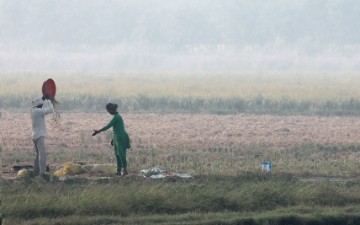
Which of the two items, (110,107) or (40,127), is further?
(110,107)

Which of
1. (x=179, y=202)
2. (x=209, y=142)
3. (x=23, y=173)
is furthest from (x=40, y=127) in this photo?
(x=209, y=142)

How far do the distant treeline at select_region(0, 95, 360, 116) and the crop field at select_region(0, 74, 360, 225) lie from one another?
5 cm

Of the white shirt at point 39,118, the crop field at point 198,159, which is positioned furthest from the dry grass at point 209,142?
the white shirt at point 39,118

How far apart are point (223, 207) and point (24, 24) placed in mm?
82900

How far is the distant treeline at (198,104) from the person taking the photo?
106 feet

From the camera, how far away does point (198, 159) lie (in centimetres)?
1862

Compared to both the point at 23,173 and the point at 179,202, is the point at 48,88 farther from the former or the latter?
the point at 179,202

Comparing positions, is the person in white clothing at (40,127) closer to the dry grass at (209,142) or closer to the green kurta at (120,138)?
the dry grass at (209,142)

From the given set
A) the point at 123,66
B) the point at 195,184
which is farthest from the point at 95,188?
the point at 123,66

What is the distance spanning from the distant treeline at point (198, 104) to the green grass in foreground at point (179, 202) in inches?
701

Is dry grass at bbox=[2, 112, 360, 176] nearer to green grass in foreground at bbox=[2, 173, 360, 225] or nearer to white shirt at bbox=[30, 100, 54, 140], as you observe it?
white shirt at bbox=[30, 100, 54, 140]

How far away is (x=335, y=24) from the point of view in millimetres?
94938

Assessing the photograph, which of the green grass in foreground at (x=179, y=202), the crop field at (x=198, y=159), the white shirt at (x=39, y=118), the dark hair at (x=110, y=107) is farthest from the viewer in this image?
the dark hair at (x=110, y=107)

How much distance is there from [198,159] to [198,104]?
14550mm
